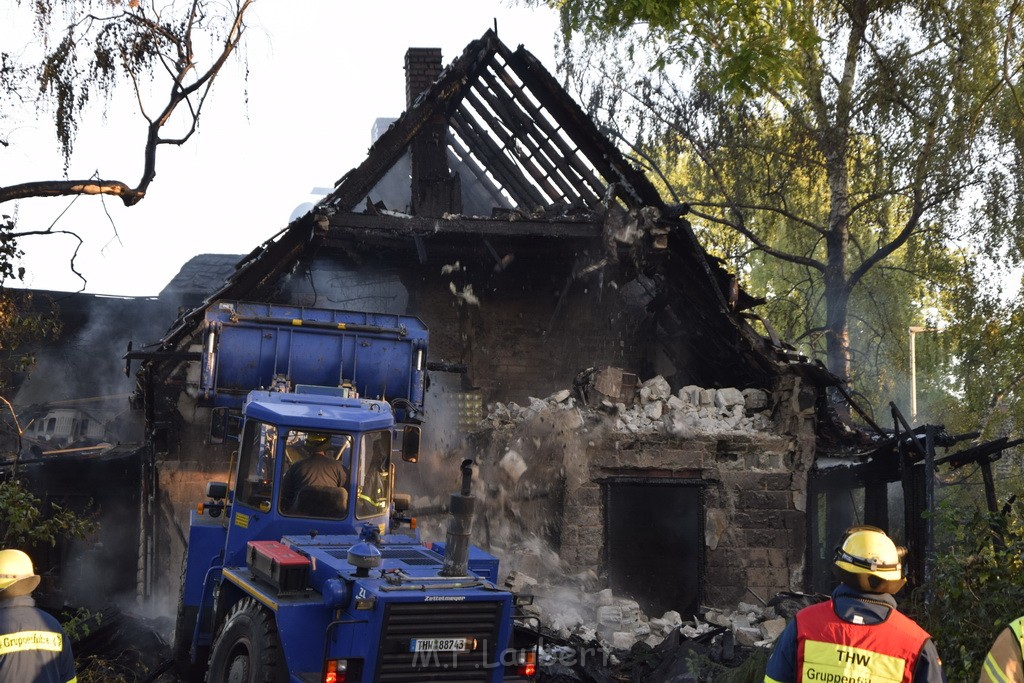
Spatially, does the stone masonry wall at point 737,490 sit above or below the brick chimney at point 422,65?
below

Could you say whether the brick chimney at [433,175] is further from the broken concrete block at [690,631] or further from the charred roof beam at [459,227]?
the broken concrete block at [690,631]

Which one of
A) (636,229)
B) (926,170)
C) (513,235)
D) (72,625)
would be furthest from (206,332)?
(926,170)

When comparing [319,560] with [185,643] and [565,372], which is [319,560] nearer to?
[185,643]

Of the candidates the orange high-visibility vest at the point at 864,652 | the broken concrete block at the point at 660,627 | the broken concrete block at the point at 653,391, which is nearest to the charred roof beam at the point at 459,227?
the broken concrete block at the point at 653,391

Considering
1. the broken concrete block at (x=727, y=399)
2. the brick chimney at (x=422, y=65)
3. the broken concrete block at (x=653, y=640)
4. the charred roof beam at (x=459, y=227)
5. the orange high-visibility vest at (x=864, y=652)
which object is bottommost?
the broken concrete block at (x=653, y=640)

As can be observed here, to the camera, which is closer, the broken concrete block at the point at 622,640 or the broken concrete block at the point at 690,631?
the broken concrete block at the point at 622,640

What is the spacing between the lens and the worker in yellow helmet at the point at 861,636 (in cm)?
397

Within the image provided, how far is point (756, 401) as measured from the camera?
13.2 meters

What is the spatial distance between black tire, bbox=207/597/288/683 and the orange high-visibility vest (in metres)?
3.61

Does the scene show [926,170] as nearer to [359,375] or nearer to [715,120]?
[715,120]

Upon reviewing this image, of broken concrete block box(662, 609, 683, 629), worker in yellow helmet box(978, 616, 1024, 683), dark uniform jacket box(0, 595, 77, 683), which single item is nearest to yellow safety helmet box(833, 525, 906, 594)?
worker in yellow helmet box(978, 616, 1024, 683)

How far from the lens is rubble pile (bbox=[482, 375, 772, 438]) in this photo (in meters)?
12.5

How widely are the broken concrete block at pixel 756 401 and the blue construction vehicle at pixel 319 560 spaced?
177 inches

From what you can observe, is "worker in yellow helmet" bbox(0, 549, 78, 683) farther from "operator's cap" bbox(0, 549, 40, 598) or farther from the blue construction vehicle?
the blue construction vehicle
